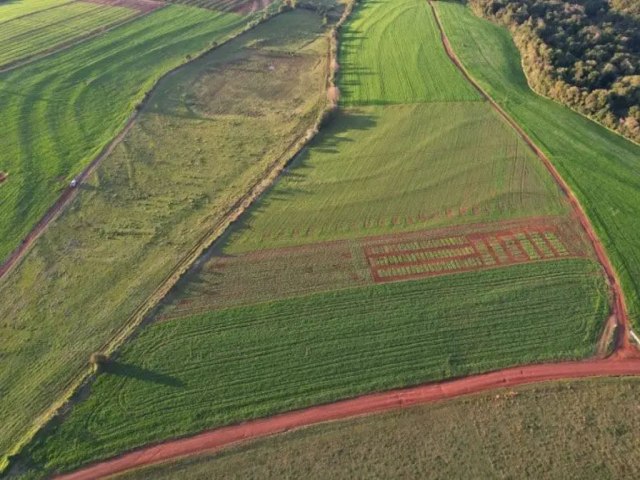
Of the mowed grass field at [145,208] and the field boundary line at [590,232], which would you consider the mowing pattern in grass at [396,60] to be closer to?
the field boundary line at [590,232]

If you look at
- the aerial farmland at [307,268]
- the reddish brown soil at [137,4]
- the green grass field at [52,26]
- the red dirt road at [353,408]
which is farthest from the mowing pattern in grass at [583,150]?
the green grass field at [52,26]

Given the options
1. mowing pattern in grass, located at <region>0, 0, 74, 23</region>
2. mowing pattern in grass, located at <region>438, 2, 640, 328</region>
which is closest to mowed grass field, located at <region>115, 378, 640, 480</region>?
mowing pattern in grass, located at <region>438, 2, 640, 328</region>

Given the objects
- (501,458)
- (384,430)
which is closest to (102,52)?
(384,430)

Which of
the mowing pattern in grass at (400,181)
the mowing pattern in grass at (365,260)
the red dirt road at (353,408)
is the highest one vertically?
the mowing pattern in grass at (400,181)

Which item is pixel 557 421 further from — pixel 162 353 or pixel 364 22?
pixel 364 22

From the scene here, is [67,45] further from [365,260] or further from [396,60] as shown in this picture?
[365,260]

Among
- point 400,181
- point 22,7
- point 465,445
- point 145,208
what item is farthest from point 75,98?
point 465,445
